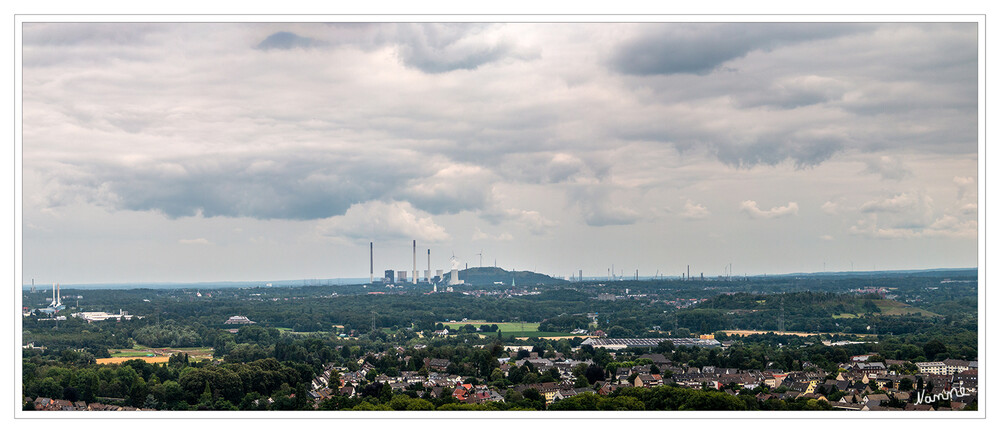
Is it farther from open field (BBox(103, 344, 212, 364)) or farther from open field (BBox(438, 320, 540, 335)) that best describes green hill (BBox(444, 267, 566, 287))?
open field (BBox(103, 344, 212, 364))


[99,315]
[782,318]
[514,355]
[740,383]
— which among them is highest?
[740,383]

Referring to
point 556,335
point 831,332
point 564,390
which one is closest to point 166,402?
point 564,390

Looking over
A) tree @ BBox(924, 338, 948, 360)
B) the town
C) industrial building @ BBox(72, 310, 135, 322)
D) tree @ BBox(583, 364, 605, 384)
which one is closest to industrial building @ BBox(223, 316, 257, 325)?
the town

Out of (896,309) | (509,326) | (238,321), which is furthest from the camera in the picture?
(509,326)

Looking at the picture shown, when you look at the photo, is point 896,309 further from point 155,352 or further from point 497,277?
point 497,277

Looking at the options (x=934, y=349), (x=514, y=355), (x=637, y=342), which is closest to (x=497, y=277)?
(x=637, y=342)

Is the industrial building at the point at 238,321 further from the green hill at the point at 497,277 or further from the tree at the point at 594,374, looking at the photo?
the green hill at the point at 497,277

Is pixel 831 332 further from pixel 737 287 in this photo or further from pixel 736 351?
pixel 737 287

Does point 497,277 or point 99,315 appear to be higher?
point 99,315
